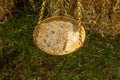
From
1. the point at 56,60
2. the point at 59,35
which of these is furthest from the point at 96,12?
the point at 56,60

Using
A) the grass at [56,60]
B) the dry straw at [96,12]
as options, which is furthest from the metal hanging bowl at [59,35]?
the grass at [56,60]

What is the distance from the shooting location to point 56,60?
10.4ft

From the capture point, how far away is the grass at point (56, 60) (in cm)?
305

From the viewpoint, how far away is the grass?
3.05 m

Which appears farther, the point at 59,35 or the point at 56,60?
the point at 56,60

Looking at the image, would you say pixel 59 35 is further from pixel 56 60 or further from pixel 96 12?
pixel 96 12

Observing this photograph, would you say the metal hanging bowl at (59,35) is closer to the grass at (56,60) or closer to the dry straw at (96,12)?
the dry straw at (96,12)

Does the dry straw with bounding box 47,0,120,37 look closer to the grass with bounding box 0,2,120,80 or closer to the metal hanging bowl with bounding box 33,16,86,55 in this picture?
the grass with bounding box 0,2,120,80

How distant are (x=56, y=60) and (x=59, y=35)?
0.42 meters

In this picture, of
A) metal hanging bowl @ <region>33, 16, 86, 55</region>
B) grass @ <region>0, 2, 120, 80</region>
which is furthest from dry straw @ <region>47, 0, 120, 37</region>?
metal hanging bowl @ <region>33, 16, 86, 55</region>

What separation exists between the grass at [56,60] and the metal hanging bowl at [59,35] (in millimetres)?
419

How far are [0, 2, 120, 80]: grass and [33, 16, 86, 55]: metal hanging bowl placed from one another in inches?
16.5

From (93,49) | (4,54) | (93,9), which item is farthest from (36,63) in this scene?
(93,9)

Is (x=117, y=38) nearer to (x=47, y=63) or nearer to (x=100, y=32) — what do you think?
(x=100, y=32)
